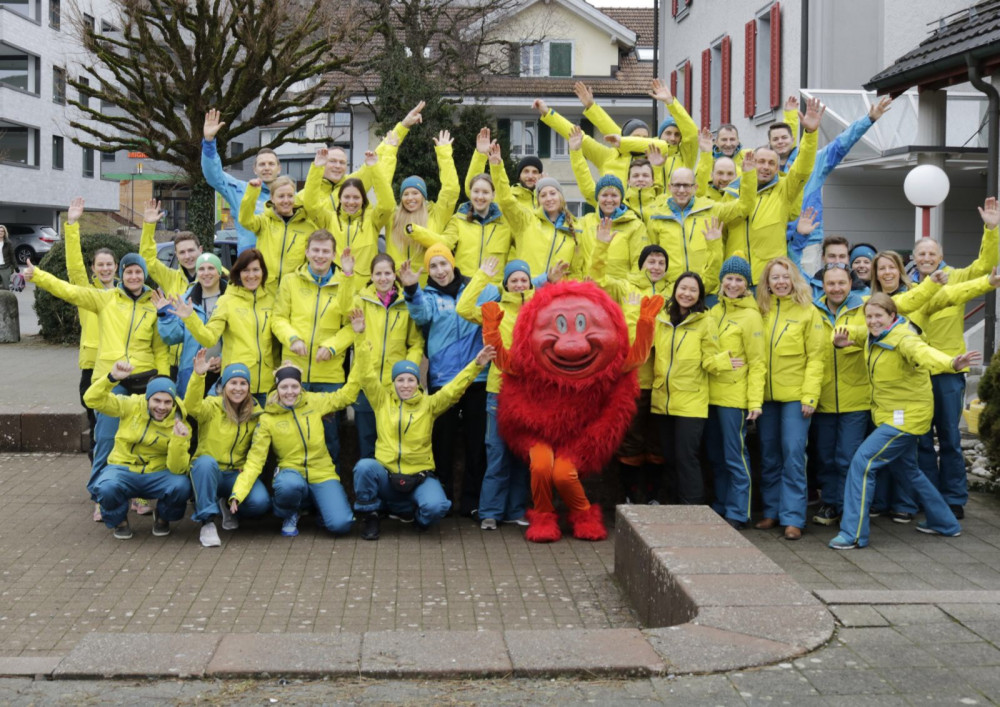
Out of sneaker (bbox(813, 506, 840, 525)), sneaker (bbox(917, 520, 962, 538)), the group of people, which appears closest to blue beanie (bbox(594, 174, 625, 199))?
the group of people

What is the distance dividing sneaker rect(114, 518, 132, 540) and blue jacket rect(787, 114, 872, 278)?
5249mm

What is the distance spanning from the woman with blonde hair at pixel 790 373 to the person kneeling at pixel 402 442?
2.04 meters

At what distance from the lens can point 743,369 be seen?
333 inches

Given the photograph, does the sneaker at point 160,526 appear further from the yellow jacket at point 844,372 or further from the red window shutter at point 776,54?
the red window shutter at point 776,54

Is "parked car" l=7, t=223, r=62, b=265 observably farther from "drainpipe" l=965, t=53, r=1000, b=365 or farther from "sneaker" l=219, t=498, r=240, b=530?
"sneaker" l=219, t=498, r=240, b=530

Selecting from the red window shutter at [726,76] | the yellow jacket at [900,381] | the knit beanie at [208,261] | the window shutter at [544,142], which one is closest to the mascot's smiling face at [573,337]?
the yellow jacket at [900,381]

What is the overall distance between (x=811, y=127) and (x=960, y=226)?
403 inches

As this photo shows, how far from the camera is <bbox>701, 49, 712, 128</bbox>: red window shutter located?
2756 centimetres

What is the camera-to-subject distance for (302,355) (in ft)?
28.3

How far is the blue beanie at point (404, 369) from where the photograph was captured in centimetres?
839

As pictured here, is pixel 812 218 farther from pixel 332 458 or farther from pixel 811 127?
pixel 332 458

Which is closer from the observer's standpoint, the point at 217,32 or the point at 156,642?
the point at 156,642

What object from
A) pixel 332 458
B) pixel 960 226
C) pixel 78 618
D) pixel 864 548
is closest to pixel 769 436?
pixel 864 548

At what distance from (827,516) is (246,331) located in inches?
170
